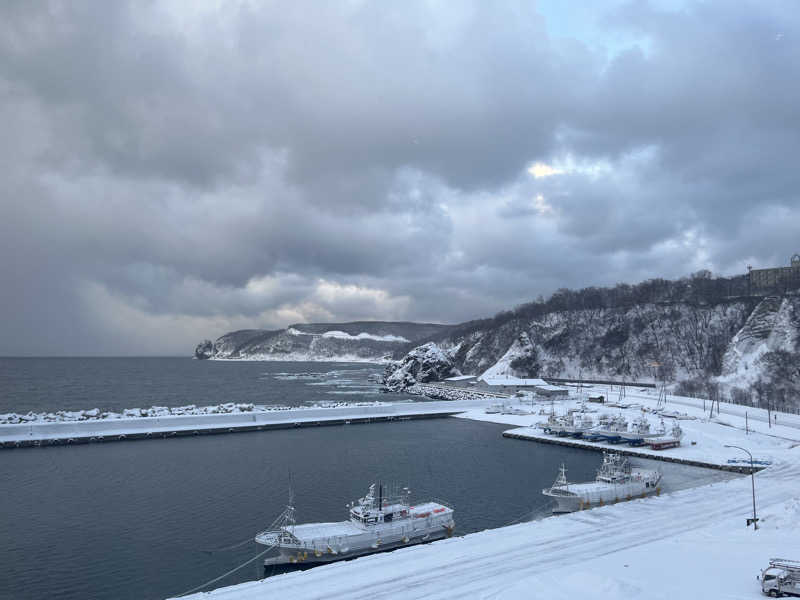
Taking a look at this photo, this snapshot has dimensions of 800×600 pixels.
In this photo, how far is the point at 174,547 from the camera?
107ft

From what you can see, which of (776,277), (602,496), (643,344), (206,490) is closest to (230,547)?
(206,490)

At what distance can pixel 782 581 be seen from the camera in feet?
68.7

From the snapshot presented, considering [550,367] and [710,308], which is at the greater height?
[710,308]

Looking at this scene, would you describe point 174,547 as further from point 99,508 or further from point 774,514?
point 774,514

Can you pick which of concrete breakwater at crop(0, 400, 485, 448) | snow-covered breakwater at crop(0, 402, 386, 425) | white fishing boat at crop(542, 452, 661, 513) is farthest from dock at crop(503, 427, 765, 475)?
snow-covered breakwater at crop(0, 402, 386, 425)

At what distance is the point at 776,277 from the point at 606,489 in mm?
188376

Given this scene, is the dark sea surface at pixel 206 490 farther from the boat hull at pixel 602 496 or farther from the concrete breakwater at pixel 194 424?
the concrete breakwater at pixel 194 424

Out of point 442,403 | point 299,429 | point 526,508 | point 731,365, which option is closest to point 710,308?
point 731,365

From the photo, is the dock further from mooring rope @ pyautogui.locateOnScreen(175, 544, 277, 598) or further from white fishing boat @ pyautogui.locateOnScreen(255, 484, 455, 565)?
mooring rope @ pyautogui.locateOnScreen(175, 544, 277, 598)

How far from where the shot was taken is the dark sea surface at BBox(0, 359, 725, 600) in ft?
96.8

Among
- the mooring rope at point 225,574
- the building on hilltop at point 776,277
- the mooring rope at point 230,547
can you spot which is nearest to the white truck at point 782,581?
the mooring rope at point 225,574

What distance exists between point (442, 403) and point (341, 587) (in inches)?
3394

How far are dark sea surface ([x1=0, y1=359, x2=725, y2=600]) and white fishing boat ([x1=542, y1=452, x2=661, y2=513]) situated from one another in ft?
5.57

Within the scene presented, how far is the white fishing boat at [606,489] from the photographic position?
4028 centimetres
